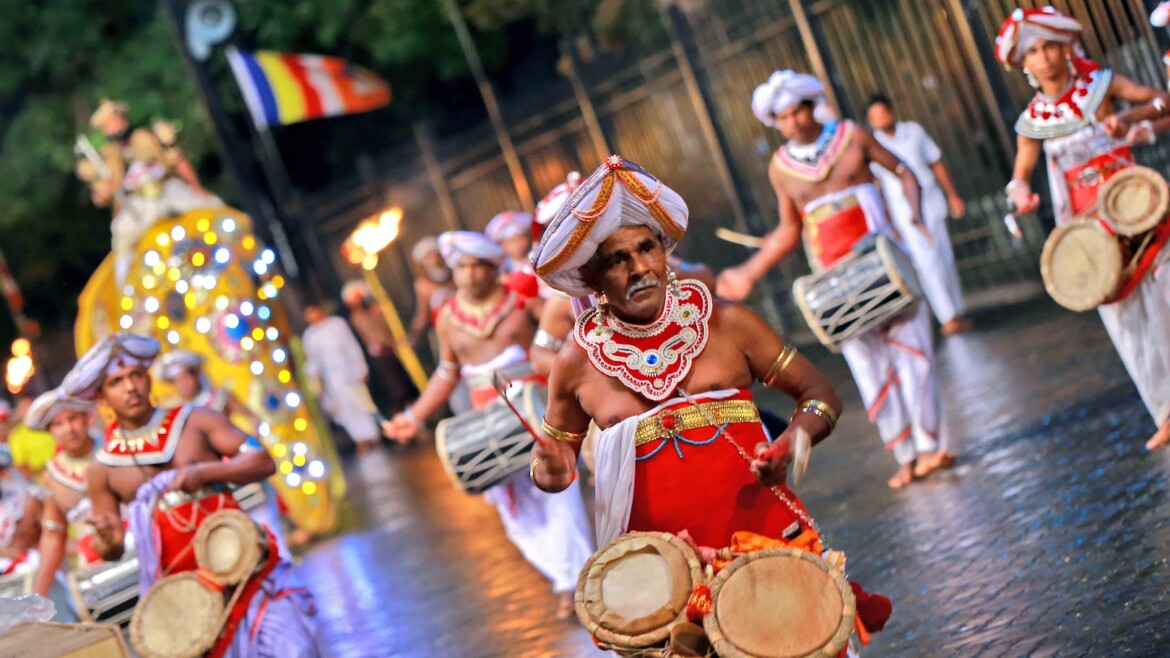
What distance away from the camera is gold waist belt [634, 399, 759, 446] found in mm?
4668

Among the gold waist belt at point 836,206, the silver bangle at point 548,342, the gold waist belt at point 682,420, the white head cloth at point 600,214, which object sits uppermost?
the white head cloth at point 600,214

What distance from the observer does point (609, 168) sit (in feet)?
15.0

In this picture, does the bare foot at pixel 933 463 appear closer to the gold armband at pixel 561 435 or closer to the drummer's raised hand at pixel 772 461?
the gold armband at pixel 561 435

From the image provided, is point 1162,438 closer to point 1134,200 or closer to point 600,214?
point 1134,200

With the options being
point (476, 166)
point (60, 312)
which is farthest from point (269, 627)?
A: point (60, 312)

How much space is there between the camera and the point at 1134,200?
24.1ft

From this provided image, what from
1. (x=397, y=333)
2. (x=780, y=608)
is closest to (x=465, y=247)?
(x=780, y=608)

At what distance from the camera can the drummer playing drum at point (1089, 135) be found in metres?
7.70

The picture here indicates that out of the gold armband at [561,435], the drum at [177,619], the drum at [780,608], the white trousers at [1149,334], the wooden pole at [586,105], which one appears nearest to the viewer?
the drum at [780,608]

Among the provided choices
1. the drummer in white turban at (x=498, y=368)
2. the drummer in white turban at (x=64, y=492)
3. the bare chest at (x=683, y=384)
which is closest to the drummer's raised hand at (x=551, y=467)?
the bare chest at (x=683, y=384)

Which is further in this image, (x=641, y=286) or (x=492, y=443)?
(x=492, y=443)

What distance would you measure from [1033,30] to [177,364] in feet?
25.3

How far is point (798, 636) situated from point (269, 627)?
12.1 feet

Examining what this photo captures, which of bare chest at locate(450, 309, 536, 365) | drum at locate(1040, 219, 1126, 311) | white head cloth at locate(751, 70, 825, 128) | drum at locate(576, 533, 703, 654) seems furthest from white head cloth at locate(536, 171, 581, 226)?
drum at locate(576, 533, 703, 654)
